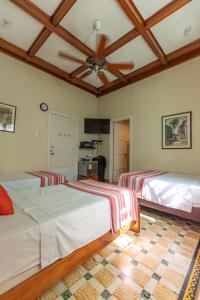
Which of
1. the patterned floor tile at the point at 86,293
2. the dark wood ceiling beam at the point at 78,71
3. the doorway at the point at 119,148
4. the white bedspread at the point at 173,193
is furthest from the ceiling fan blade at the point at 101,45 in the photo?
the patterned floor tile at the point at 86,293

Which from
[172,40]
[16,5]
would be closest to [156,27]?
[172,40]

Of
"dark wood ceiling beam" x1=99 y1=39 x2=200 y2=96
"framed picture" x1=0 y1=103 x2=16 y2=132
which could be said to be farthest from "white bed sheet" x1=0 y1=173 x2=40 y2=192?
"dark wood ceiling beam" x1=99 y1=39 x2=200 y2=96

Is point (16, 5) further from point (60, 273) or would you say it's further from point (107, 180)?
point (107, 180)

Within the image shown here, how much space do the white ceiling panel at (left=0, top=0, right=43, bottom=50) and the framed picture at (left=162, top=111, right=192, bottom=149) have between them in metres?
3.20

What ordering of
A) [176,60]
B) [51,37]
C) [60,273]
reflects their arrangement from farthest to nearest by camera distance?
[176,60]
[51,37]
[60,273]

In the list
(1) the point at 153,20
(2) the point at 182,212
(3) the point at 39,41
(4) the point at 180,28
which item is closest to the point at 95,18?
(1) the point at 153,20

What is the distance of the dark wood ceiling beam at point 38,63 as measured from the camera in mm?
3011

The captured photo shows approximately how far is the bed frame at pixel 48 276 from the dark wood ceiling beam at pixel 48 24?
316 cm

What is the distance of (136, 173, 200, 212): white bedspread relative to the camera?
2.01 meters

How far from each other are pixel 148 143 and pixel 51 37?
10.3ft

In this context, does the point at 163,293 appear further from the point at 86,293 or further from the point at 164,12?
the point at 164,12

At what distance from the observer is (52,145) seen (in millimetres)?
4055

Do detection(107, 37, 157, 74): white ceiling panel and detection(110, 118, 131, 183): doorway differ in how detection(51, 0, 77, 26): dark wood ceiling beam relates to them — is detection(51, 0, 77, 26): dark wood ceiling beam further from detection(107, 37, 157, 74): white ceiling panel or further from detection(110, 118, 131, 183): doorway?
detection(110, 118, 131, 183): doorway

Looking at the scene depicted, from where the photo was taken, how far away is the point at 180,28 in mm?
2574
